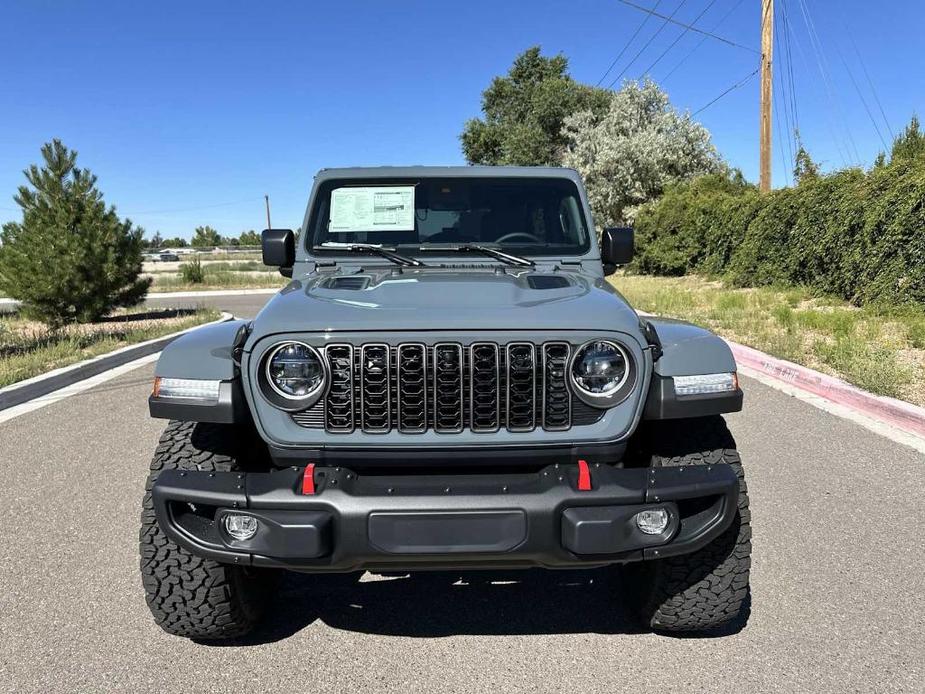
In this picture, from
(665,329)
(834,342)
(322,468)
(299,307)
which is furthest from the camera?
(834,342)

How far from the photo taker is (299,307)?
2.72 meters

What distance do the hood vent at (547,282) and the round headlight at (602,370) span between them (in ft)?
1.86

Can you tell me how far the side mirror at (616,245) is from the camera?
4.03 meters

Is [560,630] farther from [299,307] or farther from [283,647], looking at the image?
[299,307]

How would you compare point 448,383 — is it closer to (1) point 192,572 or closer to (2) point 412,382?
(2) point 412,382

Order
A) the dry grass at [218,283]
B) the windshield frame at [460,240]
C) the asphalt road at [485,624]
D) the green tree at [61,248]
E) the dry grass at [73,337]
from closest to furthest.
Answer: the asphalt road at [485,624]
the windshield frame at [460,240]
the dry grass at [73,337]
the green tree at [61,248]
the dry grass at [218,283]

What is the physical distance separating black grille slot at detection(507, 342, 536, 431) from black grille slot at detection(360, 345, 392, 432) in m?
0.39

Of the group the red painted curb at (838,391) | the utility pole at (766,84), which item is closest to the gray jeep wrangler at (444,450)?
the red painted curb at (838,391)

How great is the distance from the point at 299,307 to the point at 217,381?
0.38 m

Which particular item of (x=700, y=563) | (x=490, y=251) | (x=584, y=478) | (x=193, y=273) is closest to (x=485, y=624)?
(x=700, y=563)

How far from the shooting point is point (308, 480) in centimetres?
236

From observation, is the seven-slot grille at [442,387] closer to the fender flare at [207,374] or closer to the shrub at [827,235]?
the fender flare at [207,374]

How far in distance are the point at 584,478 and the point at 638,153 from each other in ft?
111

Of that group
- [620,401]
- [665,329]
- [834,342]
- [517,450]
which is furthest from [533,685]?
[834,342]
